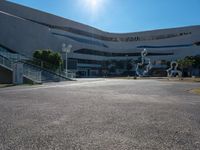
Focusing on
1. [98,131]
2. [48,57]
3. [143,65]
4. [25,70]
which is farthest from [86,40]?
[98,131]

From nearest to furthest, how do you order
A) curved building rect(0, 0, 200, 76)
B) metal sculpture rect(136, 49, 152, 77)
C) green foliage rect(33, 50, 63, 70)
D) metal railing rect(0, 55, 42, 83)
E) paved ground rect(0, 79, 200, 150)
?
paved ground rect(0, 79, 200, 150), metal railing rect(0, 55, 42, 83), green foliage rect(33, 50, 63, 70), curved building rect(0, 0, 200, 76), metal sculpture rect(136, 49, 152, 77)

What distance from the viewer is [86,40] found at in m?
102

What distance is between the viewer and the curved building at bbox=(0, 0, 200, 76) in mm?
60781

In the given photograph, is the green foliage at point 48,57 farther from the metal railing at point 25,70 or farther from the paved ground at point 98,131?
the paved ground at point 98,131

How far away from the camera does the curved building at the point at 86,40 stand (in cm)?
6078

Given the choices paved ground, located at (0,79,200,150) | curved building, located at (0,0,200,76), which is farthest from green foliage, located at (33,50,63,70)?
paved ground, located at (0,79,200,150)

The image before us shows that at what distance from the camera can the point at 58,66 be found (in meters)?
46.0

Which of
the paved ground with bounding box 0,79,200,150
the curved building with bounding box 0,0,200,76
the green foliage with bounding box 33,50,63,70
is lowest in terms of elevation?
the paved ground with bounding box 0,79,200,150

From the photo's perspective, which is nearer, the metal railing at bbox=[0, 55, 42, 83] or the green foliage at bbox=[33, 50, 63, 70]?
the metal railing at bbox=[0, 55, 42, 83]

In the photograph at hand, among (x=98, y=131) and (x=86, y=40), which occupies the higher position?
(x=86, y=40)

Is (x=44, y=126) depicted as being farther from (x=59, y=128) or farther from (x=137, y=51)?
(x=137, y=51)

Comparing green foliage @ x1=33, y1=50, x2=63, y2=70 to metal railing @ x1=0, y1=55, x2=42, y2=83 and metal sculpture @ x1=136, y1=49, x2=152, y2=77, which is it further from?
metal sculpture @ x1=136, y1=49, x2=152, y2=77

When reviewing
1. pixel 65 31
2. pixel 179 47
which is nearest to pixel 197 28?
pixel 179 47

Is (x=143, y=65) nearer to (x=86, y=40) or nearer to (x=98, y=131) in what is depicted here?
(x=86, y=40)
